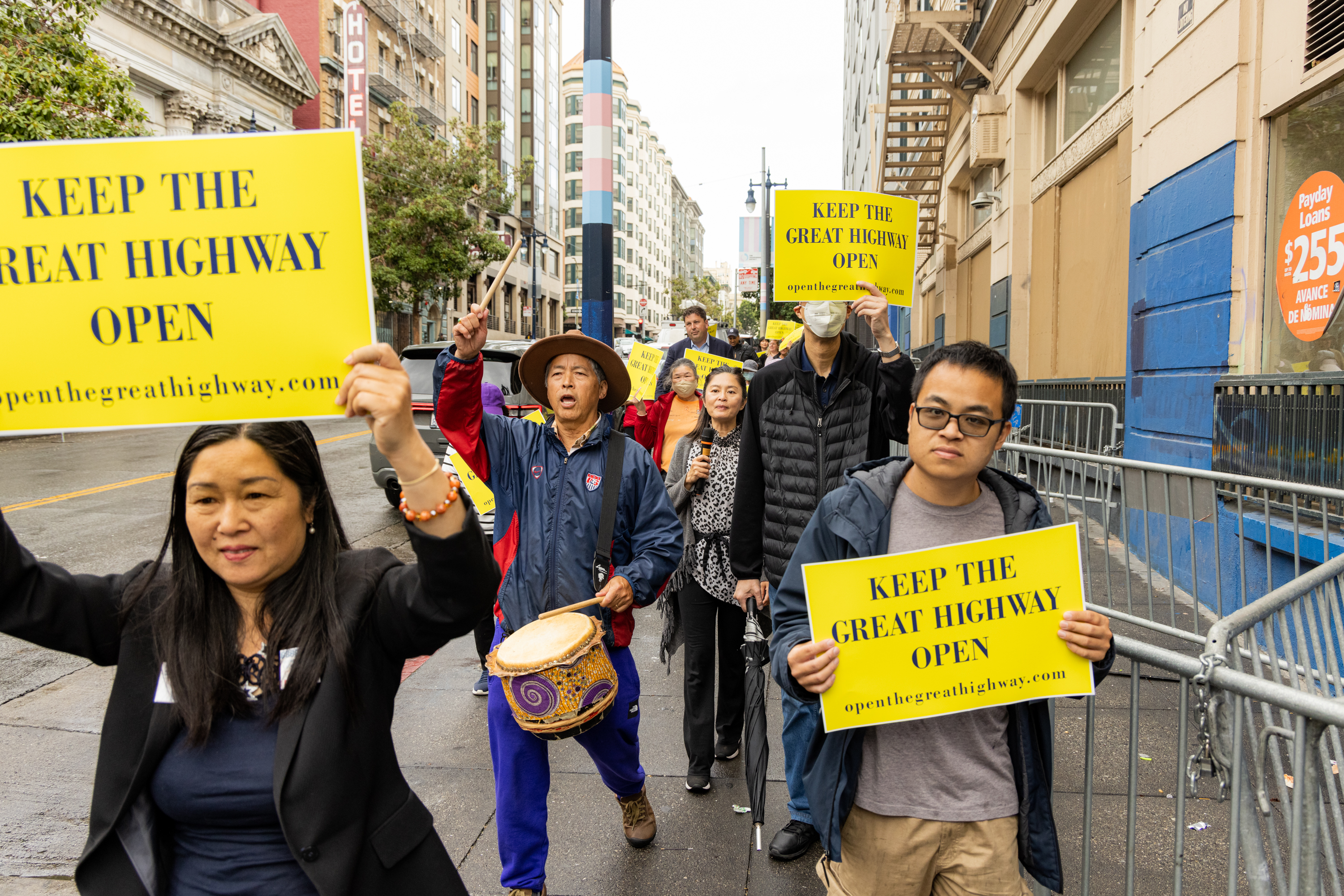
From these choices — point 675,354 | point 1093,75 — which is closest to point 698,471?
point 675,354

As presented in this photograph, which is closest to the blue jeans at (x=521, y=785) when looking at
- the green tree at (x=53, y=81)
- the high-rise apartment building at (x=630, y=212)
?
the green tree at (x=53, y=81)

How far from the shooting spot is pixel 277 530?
1.86 metres

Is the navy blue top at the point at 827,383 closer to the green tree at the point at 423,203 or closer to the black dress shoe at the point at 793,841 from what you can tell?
the black dress shoe at the point at 793,841

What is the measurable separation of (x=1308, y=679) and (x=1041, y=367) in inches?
385

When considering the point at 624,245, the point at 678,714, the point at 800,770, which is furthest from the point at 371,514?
the point at 624,245

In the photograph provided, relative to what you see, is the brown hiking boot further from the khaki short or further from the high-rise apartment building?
the high-rise apartment building

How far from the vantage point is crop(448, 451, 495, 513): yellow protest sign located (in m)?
5.16

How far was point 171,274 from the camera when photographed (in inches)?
72.3

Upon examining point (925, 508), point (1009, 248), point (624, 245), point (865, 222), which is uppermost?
point (624, 245)

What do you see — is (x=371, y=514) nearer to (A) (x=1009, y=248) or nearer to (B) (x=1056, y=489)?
(B) (x=1056, y=489)

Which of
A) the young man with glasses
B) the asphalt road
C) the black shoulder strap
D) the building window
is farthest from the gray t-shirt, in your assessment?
the building window

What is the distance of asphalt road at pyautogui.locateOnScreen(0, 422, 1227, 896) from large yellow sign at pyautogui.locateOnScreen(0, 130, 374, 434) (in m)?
2.13

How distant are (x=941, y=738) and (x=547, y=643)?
1.29 meters

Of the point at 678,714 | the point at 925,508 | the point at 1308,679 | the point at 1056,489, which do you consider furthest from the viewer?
the point at 1056,489
